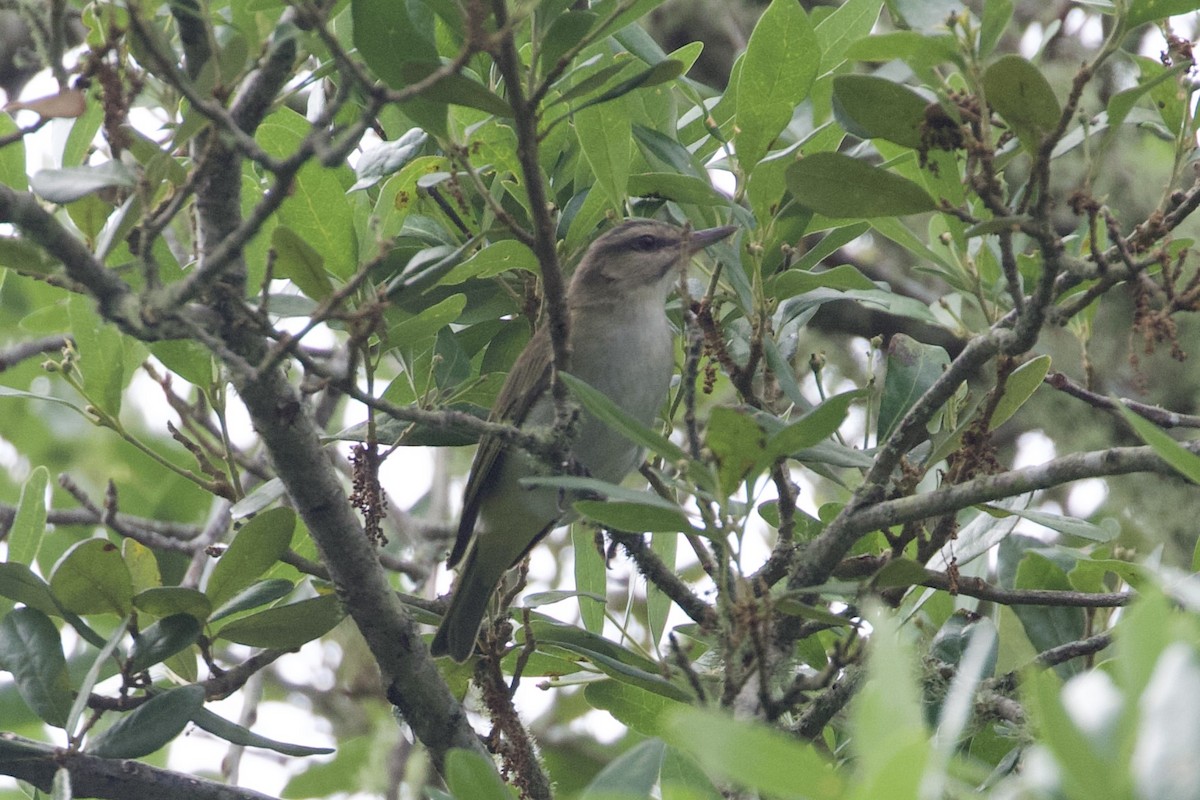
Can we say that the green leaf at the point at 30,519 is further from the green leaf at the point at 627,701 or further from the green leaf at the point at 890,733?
the green leaf at the point at 890,733

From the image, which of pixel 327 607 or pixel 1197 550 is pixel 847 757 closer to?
pixel 1197 550

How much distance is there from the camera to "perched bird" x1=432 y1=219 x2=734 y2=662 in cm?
428

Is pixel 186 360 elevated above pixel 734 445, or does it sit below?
above

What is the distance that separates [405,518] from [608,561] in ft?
8.33

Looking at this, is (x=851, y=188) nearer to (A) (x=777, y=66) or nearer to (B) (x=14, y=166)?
(A) (x=777, y=66)

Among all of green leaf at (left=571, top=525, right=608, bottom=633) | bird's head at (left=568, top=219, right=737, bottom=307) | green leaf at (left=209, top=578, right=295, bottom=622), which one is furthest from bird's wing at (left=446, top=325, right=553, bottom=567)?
green leaf at (left=209, top=578, right=295, bottom=622)

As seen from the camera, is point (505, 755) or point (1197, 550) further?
point (505, 755)

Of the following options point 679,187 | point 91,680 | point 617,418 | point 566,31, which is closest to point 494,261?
point 679,187

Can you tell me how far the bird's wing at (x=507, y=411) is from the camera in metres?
4.11

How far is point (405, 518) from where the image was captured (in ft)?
20.3

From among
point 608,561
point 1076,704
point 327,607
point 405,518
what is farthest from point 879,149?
point 405,518

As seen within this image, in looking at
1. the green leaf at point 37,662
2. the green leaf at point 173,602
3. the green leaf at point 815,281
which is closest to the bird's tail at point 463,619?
the green leaf at point 173,602

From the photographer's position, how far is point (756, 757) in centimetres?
132

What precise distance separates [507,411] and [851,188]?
2.13m
